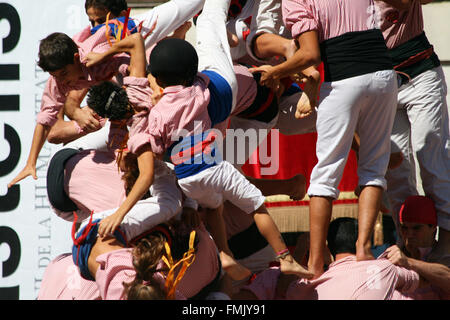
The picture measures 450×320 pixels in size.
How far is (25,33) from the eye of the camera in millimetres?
5617

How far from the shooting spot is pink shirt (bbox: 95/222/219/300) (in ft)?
11.7

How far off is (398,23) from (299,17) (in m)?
0.80

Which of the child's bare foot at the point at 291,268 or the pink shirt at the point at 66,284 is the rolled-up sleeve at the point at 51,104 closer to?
the pink shirt at the point at 66,284

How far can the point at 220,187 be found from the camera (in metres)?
3.89

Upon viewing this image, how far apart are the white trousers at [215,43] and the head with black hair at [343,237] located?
3.07ft

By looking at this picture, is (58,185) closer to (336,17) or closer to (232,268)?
(232,268)

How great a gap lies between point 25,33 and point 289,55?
7.80 ft

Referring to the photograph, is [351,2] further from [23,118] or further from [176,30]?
[23,118]

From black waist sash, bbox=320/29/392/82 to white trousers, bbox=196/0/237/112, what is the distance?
57 centimetres


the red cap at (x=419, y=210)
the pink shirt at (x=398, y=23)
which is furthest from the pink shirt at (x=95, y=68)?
the red cap at (x=419, y=210)

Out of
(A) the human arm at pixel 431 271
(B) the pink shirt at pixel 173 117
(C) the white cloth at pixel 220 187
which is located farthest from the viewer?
(A) the human arm at pixel 431 271

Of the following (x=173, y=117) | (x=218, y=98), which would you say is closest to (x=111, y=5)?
(x=218, y=98)

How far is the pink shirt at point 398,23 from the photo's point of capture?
4496 mm
